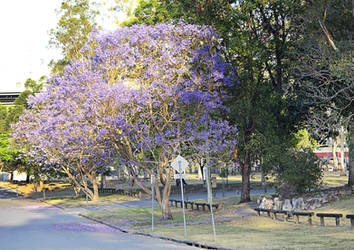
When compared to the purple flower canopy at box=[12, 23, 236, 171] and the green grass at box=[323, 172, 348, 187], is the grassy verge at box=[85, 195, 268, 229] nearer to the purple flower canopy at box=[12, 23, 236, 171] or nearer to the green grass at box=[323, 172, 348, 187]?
the purple flower canopy at box=[12, 23, 236, 171]

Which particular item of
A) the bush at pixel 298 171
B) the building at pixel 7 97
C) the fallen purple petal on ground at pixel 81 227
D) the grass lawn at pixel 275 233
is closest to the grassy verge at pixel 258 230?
the grass lawn at pixel 275 233

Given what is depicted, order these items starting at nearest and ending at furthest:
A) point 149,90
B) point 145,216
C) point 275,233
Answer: point 275,233 < point 149,90 < point 145,216

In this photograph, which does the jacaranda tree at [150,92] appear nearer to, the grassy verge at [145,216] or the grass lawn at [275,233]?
the grassy verge at [145,216]

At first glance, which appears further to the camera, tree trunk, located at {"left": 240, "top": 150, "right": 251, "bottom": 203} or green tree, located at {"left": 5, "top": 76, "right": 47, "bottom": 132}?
green tree, located at {"left": 5, "top": 76, "right": 47, "bottom": 132}

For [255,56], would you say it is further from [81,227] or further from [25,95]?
[25,95]

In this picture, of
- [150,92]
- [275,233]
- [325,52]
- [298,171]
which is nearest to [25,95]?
[150,92]

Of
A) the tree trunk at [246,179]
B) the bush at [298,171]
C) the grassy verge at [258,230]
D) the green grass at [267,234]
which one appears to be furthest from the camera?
the tree trunk at [246,179]

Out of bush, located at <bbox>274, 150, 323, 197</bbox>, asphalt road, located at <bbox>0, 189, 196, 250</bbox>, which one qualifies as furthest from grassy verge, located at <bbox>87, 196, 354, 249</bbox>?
bush, located at <bbox>274, 150, 323, 197</bbox>

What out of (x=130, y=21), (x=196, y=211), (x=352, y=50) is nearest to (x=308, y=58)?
(x=352, y=50)

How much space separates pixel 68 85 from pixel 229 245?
15.5 m

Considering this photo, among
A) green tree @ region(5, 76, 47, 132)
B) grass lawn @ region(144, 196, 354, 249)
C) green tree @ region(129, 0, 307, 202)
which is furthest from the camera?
green tree @ region(5, 76, 47, 132)

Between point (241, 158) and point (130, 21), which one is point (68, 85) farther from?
point (130, 21)

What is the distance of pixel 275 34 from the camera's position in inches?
1270

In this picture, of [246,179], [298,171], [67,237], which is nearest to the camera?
[67,237]
